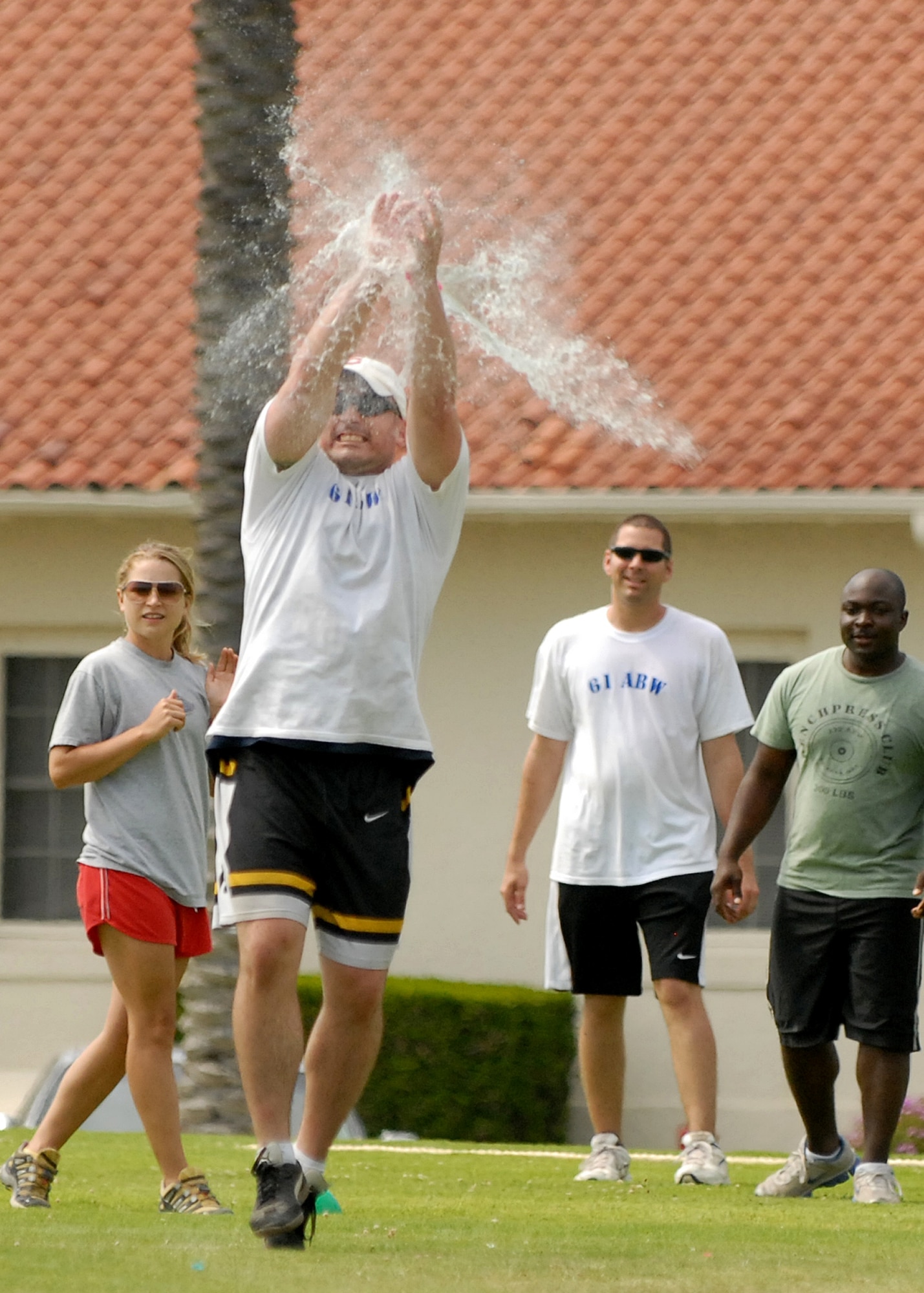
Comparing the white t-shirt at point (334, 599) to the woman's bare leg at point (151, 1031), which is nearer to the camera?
the white t-shirt at point (334, 599)

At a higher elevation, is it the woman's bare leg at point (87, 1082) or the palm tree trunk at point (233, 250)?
the palm tree trunk at point (233, 250)

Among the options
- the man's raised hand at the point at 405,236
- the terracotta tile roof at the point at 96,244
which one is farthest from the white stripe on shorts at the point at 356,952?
the terracotta tile roof at the point at 96,244

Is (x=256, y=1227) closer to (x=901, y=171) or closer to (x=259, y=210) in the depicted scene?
(x=259, y=210)

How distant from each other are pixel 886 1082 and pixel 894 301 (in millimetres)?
7163

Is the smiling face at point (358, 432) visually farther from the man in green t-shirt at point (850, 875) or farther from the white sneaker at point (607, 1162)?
the white sneaker at point (607, 1162)

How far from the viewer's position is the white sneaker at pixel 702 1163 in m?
6.82

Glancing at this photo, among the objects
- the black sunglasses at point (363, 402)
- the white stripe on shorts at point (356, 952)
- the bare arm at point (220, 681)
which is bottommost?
the white stripe on shorts at point (356, 952)

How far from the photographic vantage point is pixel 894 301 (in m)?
12.7

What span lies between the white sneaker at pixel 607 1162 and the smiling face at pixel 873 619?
178 cm

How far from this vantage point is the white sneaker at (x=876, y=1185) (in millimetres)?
6387

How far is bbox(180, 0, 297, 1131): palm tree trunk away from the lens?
9.97m

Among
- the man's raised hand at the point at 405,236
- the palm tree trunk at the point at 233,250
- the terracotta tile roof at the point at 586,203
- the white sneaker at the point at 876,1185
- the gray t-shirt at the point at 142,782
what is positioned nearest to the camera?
the man's raised hand at the point at 405,236

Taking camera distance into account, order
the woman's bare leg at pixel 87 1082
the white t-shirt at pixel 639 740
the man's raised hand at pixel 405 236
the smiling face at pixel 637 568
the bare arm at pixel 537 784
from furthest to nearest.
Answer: the bare arm at pixel 537 784 → the smiling face at pixel 637 568 → the white t-shirt at pixel 639 740 → the woman's bare leg at pixel 87 1082 → the man's raised hand at pixel 405 236

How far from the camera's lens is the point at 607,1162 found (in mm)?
6988
